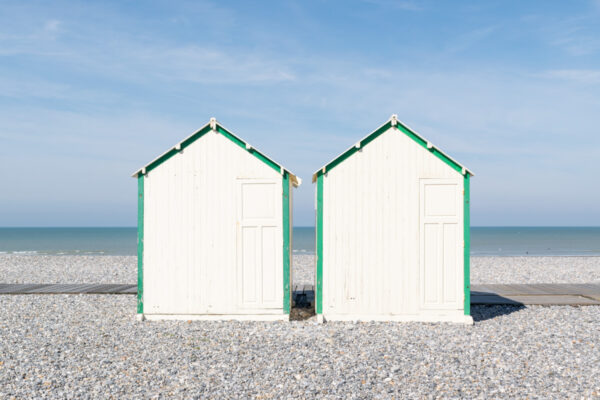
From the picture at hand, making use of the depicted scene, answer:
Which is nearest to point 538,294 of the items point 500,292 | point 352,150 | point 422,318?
point 500,292

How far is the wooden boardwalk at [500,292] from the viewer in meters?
11.7

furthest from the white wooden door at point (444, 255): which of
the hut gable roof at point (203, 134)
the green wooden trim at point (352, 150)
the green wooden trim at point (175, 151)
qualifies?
the green wooden trim at point (175, 151)

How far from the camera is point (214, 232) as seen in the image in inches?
373

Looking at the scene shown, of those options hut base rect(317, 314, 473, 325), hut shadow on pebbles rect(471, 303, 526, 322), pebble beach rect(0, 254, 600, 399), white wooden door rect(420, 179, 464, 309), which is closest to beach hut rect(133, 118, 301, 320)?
pebble beach rect(0, 254, 600, 399)

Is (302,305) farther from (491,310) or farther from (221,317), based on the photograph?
(491,310)

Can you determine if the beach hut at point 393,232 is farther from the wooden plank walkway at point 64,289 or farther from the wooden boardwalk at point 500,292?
the wooden plank walkway at point 64,289

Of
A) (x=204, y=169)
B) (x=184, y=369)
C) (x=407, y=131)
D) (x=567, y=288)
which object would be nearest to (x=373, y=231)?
(x=407, y=131)

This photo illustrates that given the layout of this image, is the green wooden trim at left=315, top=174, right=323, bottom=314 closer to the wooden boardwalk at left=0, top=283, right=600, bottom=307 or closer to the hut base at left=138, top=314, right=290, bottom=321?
the hut base at left=138, top=314, right=290, bottom=321

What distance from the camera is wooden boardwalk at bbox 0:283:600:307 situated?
459 inches

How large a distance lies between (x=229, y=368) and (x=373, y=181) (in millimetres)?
4523

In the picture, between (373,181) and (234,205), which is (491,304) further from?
(234,205)

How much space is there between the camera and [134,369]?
645cm

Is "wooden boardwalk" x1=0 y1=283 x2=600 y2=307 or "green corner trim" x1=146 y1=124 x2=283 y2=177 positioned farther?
"wooden boardwalk" x1=0 y1=283 x2=600 y2=307

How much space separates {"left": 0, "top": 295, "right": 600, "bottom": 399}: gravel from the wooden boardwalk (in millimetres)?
1737
